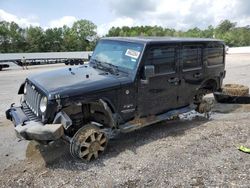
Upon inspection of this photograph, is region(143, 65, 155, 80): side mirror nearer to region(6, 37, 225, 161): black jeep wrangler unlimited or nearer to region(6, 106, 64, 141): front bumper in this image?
region(6, 37, 225, 161): black jeep wrangler unlimited

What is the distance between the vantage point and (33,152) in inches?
230

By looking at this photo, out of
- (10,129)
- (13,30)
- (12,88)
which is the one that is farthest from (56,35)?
(10,129)

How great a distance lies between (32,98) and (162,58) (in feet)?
8.62

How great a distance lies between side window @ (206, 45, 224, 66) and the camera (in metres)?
7.60

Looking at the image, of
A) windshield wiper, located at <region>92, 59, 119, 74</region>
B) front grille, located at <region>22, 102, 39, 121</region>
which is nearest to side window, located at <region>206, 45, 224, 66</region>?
windshield wiper, located at <region>92, 59, 119, 74</region>

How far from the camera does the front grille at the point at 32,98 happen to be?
5.40m

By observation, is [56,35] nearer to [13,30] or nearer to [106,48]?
[13,30]

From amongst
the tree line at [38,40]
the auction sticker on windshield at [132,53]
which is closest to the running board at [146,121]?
the auction sticker on windshield at [132,53]

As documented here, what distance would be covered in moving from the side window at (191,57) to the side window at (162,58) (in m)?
0.38

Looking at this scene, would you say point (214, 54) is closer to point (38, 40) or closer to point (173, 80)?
point (173, 80)

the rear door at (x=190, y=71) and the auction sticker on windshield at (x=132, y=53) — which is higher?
the auction sticker on windshield at (x=132, y=53)

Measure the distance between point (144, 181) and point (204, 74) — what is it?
3731 millimetres

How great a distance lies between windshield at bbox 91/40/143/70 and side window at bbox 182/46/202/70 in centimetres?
129

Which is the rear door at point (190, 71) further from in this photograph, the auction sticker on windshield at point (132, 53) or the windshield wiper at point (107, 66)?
the windshield wiper at point (107, 66)
